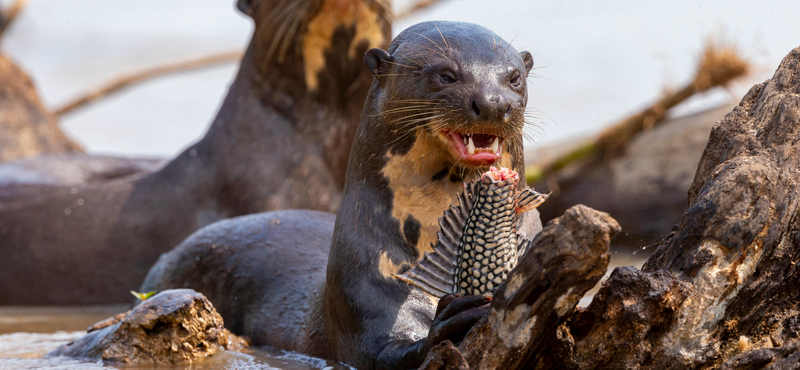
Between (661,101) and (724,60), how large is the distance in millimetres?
703

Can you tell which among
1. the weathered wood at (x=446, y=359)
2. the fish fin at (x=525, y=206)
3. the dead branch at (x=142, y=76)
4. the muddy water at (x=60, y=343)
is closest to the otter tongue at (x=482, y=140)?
the fish fin at (x=525, y=206)

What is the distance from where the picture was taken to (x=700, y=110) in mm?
9578

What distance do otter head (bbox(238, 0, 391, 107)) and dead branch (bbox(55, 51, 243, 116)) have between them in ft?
26.3

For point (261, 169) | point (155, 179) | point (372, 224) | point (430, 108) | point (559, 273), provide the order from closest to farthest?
1. point (559, 273)
2. point (430, 108)
3. point (372, 224)
4. point (261, 169)
5. point (155, 179)

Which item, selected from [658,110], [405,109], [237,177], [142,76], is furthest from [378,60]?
[142,76]

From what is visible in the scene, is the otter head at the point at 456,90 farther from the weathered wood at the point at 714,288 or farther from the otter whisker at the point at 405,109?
the weathered wood at the point at 714,288

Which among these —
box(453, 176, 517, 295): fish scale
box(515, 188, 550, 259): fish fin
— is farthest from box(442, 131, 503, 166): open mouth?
box(453, 176, 517, 295): fish scale

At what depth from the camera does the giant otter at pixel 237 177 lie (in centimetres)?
594

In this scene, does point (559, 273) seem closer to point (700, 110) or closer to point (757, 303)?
point (757, 303)

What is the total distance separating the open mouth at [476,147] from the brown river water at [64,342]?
651 mm

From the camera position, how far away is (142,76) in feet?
45.8

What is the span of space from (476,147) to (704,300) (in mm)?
831

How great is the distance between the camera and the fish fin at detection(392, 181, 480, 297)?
8.82ft

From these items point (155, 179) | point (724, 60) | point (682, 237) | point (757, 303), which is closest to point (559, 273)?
point (682, 237)
